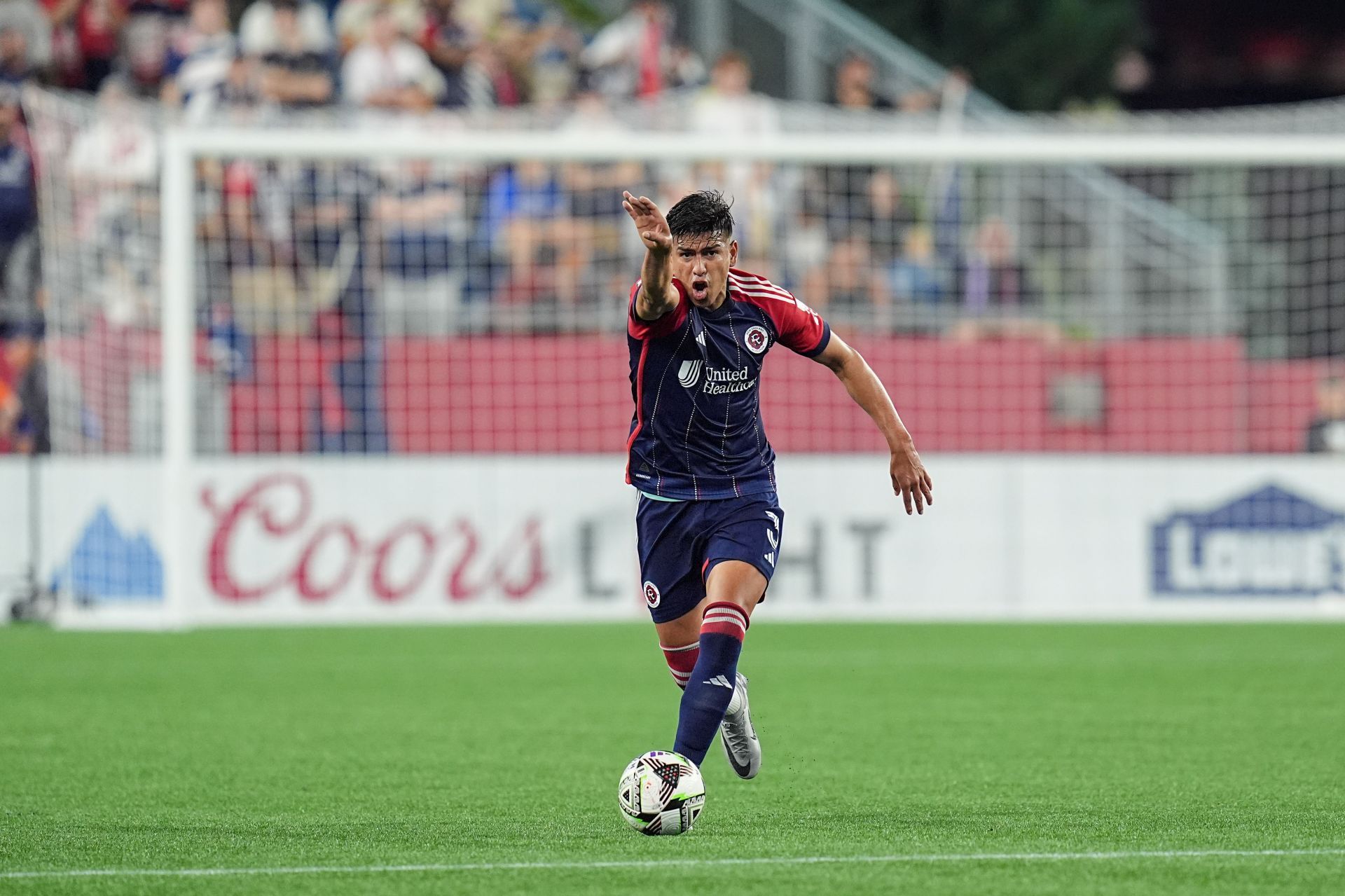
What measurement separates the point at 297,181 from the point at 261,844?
34.8ft

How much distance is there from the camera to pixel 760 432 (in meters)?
6.69

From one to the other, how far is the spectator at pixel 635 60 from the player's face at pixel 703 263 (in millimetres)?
12569

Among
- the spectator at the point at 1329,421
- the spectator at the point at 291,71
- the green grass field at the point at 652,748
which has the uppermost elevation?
the spectator at the point at 291,71

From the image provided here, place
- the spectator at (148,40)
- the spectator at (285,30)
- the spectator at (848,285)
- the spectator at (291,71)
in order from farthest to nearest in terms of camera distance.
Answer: the spectator at (148,40) → the spectator at (285,30) → the spectator at (291,71) → the spectator at (848,285)

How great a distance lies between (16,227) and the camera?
15.7 m

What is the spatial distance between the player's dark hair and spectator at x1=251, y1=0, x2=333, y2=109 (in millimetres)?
11958

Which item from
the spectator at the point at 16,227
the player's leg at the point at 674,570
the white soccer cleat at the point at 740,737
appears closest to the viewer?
the player's leg at the point at 674,570

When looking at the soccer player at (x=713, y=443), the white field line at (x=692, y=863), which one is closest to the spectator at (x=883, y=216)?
the soccer player at (x=713, y=443)

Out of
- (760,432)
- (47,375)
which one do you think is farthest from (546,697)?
(47,375)

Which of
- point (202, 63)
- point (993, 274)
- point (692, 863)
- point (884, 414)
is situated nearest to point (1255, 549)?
point (993, 274)

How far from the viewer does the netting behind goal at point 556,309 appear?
14.8 meters

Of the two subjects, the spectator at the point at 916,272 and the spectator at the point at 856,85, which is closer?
the spectator at the point at 916,272

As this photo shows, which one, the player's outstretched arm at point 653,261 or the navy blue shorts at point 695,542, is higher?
the player's outstretched arm at point 653,261

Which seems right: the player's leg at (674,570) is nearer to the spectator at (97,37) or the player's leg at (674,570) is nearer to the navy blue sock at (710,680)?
the navy blue sock at (710,680)
